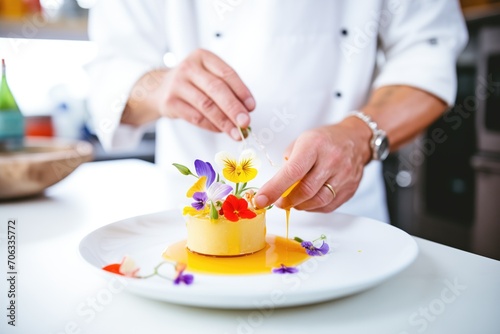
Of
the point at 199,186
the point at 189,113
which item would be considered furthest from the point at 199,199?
the point at 189,113

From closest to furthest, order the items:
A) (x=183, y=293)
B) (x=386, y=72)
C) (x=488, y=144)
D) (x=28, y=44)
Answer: (x=183, y=293)
(x=386, y=72)
(x=488, y=144)
(x=28, y=44)

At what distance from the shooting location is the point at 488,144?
2.19m

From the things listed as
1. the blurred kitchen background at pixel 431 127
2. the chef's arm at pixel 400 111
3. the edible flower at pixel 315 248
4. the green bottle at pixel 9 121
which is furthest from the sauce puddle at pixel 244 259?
the blurred kitchen background at pixel 431 127

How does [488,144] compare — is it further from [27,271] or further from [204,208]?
[27,271]

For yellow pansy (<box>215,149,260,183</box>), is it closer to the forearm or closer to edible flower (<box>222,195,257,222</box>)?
edible flower (<box>222,195,257,222</box>)

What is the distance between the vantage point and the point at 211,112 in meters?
1.06

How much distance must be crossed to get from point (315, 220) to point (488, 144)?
153 centimetres

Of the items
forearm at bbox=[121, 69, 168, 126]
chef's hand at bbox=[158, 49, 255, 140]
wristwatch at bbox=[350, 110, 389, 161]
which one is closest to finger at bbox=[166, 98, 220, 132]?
chef's hand at bbox=[158, 49, 255, 140]

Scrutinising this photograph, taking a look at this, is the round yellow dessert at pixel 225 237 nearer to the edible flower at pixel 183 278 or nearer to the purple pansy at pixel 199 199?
the purple pansy at pixel 199 199

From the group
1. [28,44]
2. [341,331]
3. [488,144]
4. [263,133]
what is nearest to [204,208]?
[341,331]

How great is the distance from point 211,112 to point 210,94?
4 cm

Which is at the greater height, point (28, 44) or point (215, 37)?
point (215, 37)

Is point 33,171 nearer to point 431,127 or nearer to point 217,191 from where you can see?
point 217,191

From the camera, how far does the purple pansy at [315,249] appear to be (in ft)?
2.62
